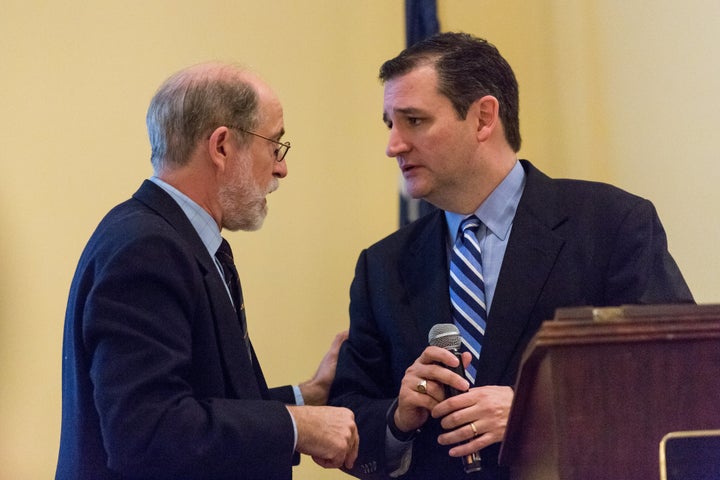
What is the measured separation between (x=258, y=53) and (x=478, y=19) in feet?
3.69

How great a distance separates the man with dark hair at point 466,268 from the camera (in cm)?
283

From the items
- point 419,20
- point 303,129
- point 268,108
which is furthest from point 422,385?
point 419,20

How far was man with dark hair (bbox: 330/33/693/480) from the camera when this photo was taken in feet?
9.29

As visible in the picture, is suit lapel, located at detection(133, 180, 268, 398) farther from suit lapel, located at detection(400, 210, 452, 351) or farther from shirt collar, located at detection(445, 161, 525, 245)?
shirt collar, located at detection(445, 161, 525, 245)

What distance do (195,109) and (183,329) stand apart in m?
→ 0.74

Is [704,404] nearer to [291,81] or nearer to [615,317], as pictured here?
[615,317]

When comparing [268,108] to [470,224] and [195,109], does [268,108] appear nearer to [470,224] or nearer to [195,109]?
[195,109]

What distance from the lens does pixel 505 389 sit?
2697 mm

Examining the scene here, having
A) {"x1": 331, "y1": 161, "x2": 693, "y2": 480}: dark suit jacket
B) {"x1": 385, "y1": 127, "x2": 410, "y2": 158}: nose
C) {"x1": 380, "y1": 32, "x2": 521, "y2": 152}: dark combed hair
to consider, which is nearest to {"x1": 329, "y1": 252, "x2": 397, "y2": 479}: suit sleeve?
{"x1": 331, "y1": 161, "x2": 693, "y2": 480}: dark suit jacket

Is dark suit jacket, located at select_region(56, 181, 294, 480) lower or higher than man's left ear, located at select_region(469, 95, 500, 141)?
lower

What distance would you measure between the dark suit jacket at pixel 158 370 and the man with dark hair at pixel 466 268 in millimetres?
533

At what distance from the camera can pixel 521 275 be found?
2965 mm

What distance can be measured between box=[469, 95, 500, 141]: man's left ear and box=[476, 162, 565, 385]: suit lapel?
277 mm

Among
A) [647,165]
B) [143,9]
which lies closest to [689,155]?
[647,165]
